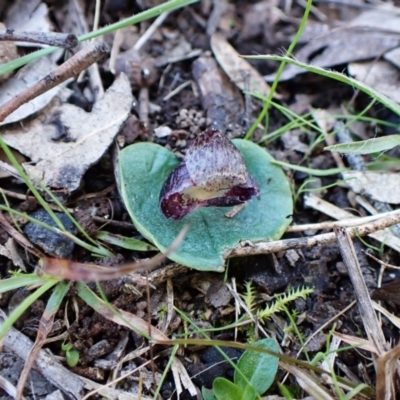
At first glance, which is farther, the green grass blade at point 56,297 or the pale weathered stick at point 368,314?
the green grass blade at point 56,297

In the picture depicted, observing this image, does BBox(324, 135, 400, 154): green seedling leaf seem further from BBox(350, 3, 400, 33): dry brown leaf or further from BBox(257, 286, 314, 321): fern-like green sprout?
BBox(350, 3, 400, 33): dry brown leaf

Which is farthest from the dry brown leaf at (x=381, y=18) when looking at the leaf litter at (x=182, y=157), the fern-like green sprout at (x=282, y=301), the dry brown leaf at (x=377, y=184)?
the fern-like green sprout at (x=282, y=301)

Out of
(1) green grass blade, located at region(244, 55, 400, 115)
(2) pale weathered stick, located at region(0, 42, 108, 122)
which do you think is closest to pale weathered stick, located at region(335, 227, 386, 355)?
(1) green grass blade, located at region(244, 55, 400, 115)

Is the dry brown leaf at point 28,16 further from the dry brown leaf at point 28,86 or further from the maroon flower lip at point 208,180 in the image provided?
the maroon flower lip at point 208,180

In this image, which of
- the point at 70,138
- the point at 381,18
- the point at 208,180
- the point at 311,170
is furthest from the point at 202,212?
the point at 381,18

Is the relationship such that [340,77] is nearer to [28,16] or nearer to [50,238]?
[50,238]
